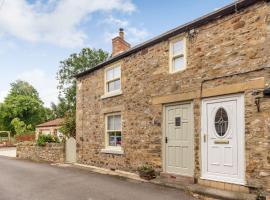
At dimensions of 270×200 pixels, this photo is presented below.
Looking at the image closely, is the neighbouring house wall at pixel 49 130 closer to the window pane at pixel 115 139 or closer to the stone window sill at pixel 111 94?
the stone window sill at pixel 111 94

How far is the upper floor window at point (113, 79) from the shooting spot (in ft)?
41.7

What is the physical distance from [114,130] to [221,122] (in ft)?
18.9

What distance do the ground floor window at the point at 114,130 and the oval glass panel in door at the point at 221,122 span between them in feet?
16.9

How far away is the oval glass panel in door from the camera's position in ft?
26.3

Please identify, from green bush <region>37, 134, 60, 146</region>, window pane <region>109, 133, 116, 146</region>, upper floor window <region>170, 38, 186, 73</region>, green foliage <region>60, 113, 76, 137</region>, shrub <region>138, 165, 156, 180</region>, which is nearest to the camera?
upper floor window <region>170, 38, 186, 73</region>

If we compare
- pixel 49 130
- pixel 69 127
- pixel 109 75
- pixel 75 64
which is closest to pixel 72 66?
pixel 75 64

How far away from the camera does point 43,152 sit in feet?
57.2

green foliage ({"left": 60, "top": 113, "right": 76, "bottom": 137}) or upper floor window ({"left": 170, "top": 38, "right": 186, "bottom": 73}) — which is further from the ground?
upper floor window ({"left": 170, "top": 38, "right": 186, "bottom": 73})

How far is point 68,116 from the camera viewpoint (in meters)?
18.8

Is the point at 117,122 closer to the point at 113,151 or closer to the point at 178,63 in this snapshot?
the point at 113,151

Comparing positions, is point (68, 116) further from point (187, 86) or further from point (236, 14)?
point (236, 14)

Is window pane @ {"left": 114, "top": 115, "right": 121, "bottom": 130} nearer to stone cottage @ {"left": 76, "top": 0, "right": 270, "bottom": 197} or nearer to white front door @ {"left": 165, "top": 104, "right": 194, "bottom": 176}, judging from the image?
stone cottage @ {"left": 76, "top": 0, "right": 270, "bottom": 197}

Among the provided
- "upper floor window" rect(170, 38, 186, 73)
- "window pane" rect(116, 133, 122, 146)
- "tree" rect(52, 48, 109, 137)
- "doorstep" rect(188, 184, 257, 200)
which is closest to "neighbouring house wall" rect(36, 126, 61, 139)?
"tree" rect(52, 48, 109, 137)

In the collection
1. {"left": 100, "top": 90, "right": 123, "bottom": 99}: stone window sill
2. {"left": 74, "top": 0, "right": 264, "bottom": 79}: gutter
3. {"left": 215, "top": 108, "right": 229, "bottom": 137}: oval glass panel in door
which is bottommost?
{"left": 215, "top": 108, "right": 229, "bottom": 137}: oval glass panel in door
